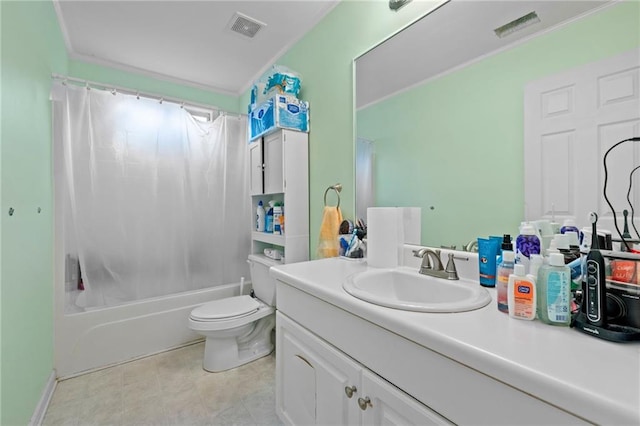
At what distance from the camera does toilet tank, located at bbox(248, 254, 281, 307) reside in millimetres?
2123

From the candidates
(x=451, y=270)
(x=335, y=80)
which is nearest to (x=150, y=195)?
(x=335, y=80)

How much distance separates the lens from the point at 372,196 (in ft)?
5.10

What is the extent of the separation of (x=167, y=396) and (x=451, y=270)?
1.76 meters

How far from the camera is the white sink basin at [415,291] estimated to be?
0.79 m

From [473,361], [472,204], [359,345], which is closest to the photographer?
[473,361]

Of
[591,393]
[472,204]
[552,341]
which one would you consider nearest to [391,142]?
[472,204]

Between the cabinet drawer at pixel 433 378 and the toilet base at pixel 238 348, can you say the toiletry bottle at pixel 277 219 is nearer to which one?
the toilet base at pixel 238 348

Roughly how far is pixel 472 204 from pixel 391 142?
0.53m

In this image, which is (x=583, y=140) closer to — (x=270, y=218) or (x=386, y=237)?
(x=386, y=237)

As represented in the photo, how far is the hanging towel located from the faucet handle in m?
0.73

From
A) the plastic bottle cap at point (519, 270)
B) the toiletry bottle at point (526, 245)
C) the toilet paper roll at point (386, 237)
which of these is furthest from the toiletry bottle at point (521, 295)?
the toilet paper roll at point (386, 237)

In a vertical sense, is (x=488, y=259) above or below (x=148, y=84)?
below

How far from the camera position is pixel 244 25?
201 centimetres

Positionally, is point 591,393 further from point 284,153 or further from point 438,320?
point 284,153
